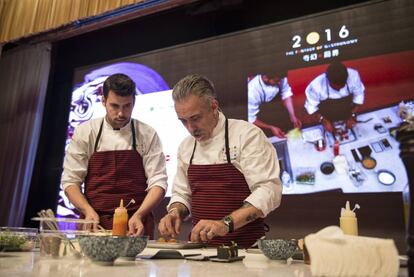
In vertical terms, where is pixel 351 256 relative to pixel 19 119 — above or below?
below

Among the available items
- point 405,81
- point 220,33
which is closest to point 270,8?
point 220,33

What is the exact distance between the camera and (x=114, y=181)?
1.94 metres

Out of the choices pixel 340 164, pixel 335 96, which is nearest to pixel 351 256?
pixel 340 164

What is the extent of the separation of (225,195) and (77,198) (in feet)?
2.51

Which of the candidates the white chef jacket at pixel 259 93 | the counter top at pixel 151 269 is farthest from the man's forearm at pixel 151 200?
the white chef jacket at pixel 259 93

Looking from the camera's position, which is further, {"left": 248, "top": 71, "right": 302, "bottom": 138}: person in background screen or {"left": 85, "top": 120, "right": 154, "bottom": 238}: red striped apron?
{"left": 248, "top": 71, "right": 302, "bottom": 138}: person in background screen

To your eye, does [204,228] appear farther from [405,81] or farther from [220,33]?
[220,33]

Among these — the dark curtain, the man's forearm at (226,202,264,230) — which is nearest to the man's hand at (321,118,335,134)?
the man's forearm at (226,202,264,230)

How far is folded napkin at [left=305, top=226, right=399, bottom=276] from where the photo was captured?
525 mm

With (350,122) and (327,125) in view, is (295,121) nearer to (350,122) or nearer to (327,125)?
(327,125)

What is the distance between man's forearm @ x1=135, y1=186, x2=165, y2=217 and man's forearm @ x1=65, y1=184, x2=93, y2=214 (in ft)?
0.84

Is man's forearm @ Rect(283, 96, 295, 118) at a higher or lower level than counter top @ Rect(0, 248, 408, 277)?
higher

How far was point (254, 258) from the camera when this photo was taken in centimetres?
111

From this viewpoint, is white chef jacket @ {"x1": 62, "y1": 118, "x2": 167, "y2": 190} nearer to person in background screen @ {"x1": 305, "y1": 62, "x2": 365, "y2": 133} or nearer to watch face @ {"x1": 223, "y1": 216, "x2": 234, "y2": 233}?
watch face @ {"x1": 223, "y1": 216, "x2": 234, "y2": 233}
